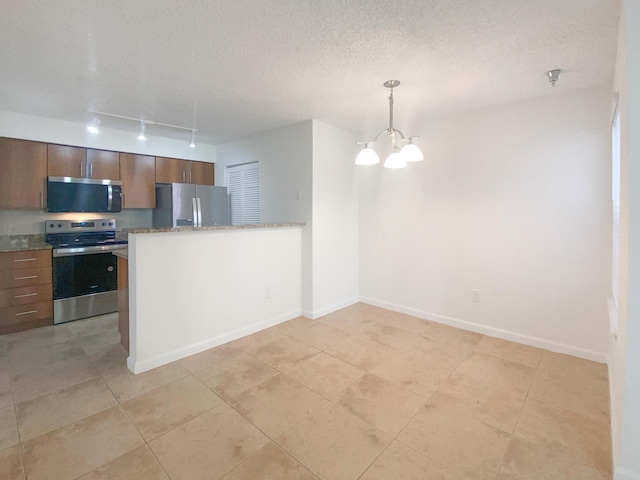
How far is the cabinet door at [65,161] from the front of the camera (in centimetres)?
361

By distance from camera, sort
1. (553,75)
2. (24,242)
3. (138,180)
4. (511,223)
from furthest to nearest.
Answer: (138,180) → (24,242) → (511,223) → (553,75)

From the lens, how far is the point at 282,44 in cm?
195

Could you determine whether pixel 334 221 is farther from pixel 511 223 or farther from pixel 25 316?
pixel 25 316

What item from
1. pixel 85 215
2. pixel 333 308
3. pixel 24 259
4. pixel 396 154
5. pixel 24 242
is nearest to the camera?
pixel 396 154

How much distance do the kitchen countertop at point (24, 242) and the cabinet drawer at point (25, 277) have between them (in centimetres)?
25

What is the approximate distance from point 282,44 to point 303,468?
2493 mm

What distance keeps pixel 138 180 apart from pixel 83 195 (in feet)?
2.26

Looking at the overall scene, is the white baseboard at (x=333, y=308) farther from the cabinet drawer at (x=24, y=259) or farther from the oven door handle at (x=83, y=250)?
the cabinet drawer at (x=24, y=259)

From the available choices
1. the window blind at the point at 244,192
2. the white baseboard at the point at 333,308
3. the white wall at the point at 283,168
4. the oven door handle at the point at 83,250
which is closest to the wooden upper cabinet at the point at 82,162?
the oven door handle at the point at 83,250

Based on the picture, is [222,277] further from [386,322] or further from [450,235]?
[450,235]

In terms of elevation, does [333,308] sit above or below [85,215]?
below

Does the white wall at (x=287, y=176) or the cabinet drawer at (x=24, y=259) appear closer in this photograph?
the cabinet drawer at (x=24, y=259)

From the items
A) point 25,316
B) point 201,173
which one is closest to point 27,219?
point 25,316

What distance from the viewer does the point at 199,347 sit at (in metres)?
2.81
